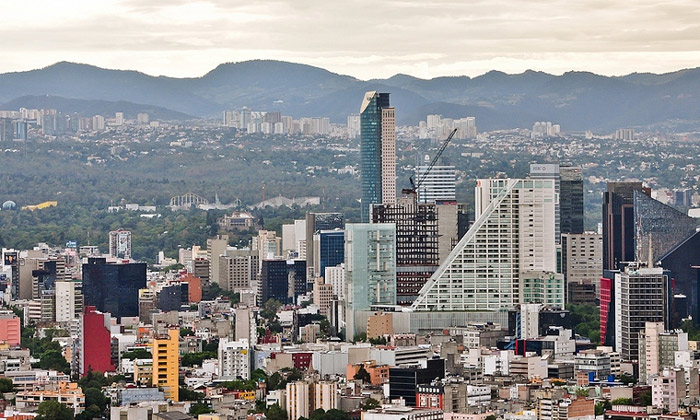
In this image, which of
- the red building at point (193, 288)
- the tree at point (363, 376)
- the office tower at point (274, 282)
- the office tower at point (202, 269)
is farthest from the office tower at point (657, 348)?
the office tower at point (202, 269)

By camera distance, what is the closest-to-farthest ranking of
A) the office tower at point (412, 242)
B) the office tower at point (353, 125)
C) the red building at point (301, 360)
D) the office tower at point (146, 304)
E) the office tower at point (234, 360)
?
the red building at point (301, 360)
the office tower at point (234, 360)
the office tower at point (412, 242)
the office tower at point (146, 304)
the office tower at point (353, 125)

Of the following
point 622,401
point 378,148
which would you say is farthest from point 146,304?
point 378,148

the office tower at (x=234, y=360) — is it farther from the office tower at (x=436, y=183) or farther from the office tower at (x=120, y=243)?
the office tower at (x=120, y=243)

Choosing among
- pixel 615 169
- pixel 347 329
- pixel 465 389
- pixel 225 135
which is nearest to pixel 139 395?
pixel 465 389

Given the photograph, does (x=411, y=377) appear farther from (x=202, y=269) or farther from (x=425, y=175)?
(x=425, y=175)

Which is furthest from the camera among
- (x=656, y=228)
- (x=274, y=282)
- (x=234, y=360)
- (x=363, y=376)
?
(x=274, y=282)

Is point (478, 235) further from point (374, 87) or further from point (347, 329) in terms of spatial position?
point (374, 87)

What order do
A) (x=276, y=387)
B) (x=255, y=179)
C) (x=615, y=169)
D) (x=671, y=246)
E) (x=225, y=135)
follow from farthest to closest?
(x=225, y=135) < (x=255, y=179) < (x=615, y=169) < (x=671, y=246) < (x=276, y=387)
